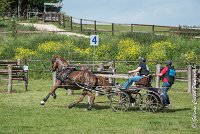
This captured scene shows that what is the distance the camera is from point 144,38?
42.2 m

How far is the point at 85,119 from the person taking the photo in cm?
1488

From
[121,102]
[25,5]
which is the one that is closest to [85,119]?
[121,102]

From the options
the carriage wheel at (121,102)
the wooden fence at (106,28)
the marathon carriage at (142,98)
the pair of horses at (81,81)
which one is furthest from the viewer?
the wooden fence at (106,28)

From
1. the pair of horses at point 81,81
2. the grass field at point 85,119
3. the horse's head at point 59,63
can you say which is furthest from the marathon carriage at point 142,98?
the horse's head at point 59,63

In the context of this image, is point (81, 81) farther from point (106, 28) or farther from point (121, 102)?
point (106, 28)

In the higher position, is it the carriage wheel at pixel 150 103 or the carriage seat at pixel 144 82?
the carriage seat at pixel 144 82

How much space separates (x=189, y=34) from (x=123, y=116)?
1270 inches

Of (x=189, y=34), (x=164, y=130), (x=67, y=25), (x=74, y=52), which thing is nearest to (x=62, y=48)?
(x=74, y=52)

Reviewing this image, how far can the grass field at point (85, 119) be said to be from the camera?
42.9 feet

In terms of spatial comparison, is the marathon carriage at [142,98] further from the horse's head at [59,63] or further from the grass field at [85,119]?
the horse's head at [59,63]

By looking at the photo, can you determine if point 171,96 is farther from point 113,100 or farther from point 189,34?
point 189,34

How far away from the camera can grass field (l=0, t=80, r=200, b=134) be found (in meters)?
13.1

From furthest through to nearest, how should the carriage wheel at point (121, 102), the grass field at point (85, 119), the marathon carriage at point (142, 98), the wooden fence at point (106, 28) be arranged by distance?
1. the wooden fence at point (106, 28)
2. the carriage wheel at point (121, 102)
3. the marathon carriage at point (142, 98)
4. the grass field at point (85, 119)

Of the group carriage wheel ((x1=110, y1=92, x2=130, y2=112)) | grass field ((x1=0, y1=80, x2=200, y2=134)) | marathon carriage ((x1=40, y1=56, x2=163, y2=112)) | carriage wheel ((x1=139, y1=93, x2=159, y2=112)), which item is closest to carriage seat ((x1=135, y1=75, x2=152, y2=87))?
marathon carriage ((x1=40, y1=56, x2=163, y2=112))
